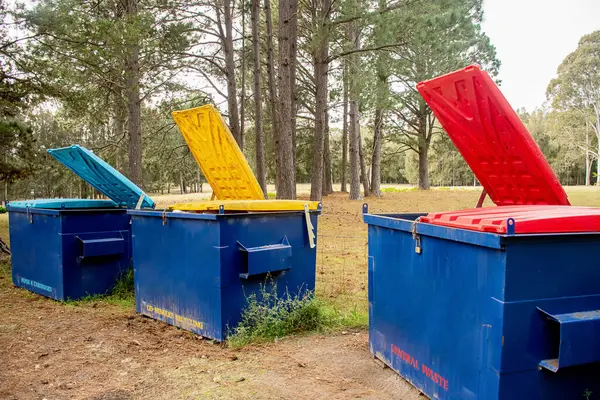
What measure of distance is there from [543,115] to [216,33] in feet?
201

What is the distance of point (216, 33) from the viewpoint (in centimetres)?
1750

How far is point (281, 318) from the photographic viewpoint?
4.95 meters

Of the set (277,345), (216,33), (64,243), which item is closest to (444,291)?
(277,345)

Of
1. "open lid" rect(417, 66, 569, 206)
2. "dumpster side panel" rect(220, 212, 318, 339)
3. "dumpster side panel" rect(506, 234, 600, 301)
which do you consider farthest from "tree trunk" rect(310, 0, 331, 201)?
"dumpster side panel" rect(506, 234, 600, 301)

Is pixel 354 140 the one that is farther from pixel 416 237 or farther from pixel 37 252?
pixel 416 237

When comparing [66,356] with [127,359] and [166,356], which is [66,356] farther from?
[166,356]

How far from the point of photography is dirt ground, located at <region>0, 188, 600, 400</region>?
3.55m

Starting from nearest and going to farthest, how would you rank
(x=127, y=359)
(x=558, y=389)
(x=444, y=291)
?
(x=558, y=389) < (x=444, y=291) < (x=127, y=359)

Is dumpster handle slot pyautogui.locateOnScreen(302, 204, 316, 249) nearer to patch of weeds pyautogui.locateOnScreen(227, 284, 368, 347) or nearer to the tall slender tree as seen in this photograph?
patch of weeds pyautogui.locateOnScreen(227, 284, 368, 347)

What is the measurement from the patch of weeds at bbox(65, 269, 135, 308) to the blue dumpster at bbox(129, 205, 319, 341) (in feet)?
3.08

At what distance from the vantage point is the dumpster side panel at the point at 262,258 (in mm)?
4586

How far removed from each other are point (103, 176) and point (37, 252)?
1.60m

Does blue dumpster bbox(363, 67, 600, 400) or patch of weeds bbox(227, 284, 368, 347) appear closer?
blue dumpster bbox(363, 67, 600, 400)

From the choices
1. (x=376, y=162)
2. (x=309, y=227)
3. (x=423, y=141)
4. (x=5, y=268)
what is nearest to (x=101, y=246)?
(x=309, y=227)
